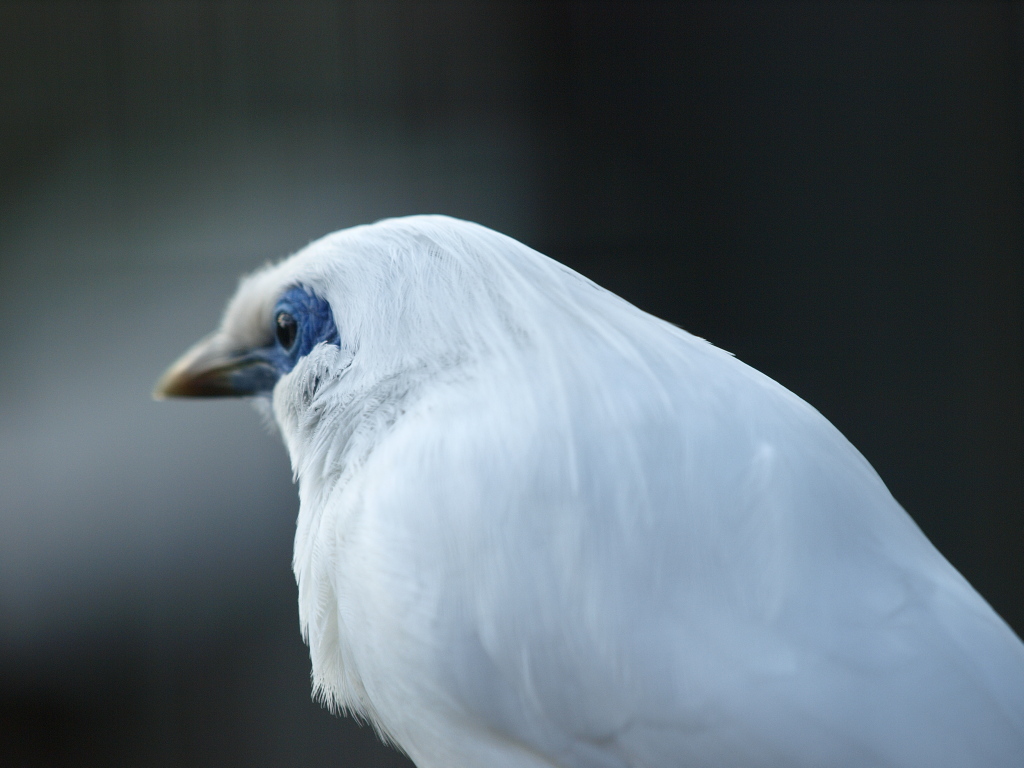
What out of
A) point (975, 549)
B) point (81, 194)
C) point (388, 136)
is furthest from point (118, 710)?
point (975, 549)

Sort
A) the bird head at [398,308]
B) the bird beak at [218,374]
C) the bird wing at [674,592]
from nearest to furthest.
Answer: the bird wing at [674,592]
the bird head at [398,308]
the bird beak at [218,374]

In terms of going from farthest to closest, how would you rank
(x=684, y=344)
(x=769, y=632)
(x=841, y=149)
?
(x=841, y=149) < (x=684, y=344) < (x=769, y=632)

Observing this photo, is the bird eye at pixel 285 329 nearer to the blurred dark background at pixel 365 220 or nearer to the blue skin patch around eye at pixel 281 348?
the blue skin patch around eye at pixel 281 348

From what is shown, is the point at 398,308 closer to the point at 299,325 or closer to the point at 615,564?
the point at 299,325

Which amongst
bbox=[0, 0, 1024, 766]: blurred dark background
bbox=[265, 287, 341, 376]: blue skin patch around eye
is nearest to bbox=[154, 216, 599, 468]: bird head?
bbox=[265, 287, 341, 376]: blue skin patch around eye

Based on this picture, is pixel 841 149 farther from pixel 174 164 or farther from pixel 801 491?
pixel 174 164

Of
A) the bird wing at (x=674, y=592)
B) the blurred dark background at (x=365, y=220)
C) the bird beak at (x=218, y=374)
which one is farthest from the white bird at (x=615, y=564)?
the blurred dark background at (x=365, y=220)

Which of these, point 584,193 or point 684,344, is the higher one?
point 584,193
